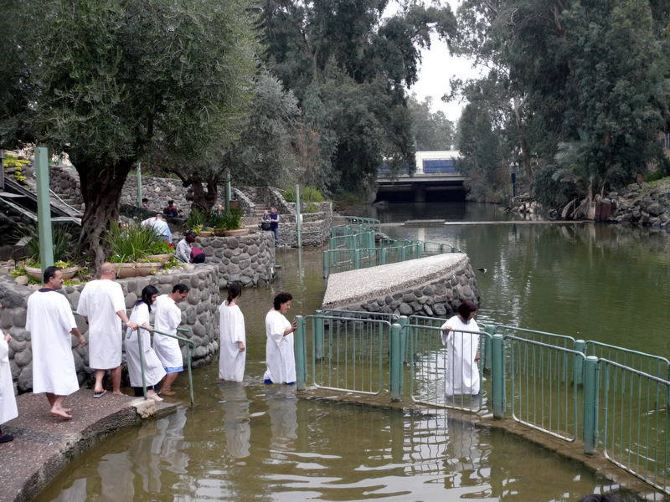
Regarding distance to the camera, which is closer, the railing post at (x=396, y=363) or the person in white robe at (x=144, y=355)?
the railing post at (x=396, y=363)

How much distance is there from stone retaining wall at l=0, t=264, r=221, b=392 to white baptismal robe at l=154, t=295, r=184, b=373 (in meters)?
1.01

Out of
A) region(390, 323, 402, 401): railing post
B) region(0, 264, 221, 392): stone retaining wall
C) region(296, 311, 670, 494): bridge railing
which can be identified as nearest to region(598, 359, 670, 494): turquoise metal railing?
region(296, 311, 670, 494): bridge railing

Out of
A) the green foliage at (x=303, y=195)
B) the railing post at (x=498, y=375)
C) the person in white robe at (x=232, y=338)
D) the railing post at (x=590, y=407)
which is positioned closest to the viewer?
the railing post at (x=590, y=407)

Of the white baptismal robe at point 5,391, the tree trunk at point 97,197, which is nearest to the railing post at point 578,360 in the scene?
the white baptismal robe at point 5,391

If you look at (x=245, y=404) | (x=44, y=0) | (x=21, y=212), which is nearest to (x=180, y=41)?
(x=44, y=0)

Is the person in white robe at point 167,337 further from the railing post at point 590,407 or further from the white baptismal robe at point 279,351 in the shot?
the railing post at point 590,407

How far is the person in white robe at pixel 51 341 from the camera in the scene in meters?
7.45

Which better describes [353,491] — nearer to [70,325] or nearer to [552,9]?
[70,325]

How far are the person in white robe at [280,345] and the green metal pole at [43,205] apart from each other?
283 cm

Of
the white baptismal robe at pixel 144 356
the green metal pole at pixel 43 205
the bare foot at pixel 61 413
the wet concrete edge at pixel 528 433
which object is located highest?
the green metal pole at pixel 43 205

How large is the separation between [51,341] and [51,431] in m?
0.93

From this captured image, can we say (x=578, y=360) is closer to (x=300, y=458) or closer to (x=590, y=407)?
(x=590, y=407)

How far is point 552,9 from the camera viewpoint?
1667 inches

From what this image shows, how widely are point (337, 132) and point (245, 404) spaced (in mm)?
36583
